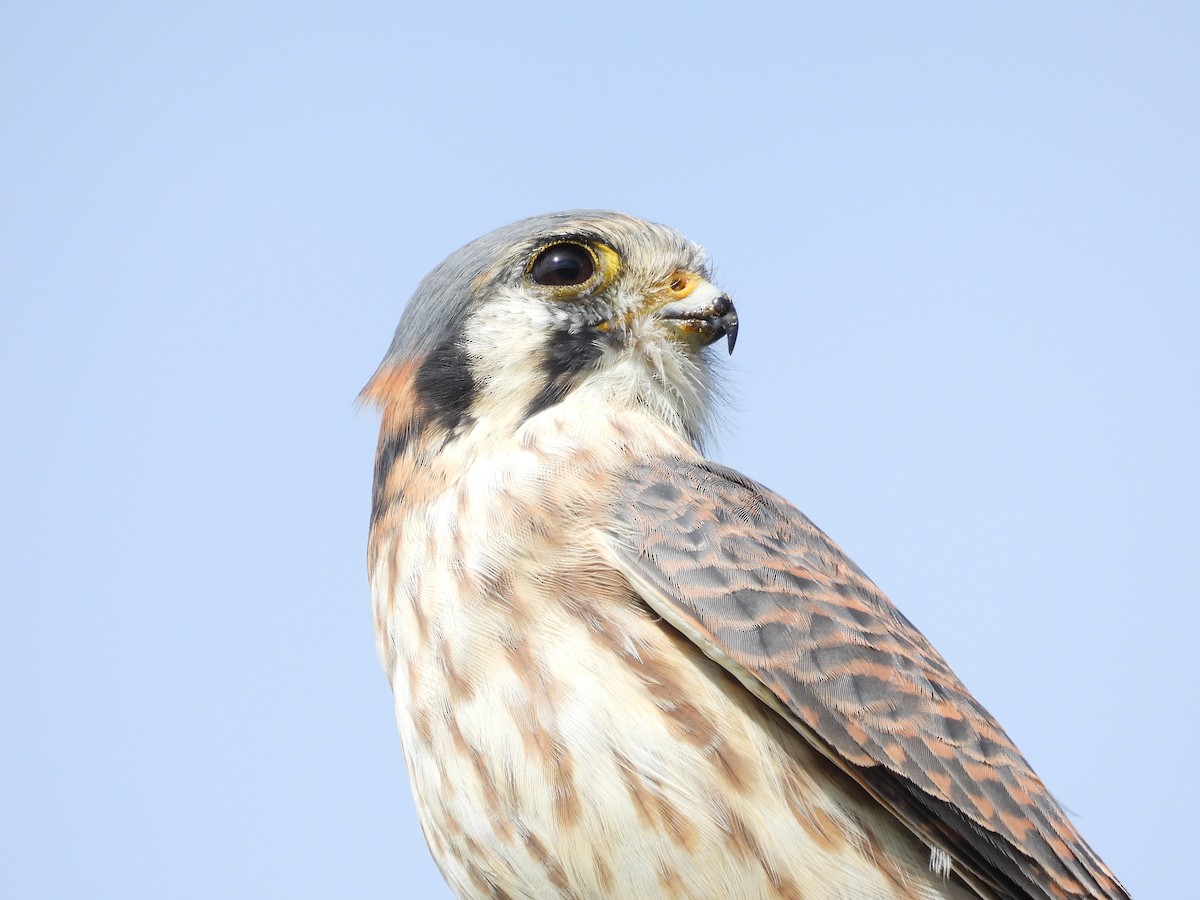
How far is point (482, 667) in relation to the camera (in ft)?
9.52

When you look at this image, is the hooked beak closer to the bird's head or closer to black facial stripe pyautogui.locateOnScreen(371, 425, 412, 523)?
the bird's head

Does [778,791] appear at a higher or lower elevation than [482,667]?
lower

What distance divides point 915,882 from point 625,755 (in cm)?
81

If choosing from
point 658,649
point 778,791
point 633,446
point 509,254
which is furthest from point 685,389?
point 778,791

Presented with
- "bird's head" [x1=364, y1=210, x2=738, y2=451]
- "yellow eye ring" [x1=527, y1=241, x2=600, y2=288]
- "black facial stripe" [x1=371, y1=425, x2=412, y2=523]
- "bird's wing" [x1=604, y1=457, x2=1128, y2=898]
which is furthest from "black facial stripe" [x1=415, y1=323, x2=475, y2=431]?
"bird's wing" [x1=604, y1=457, x2=1128, y2=898]

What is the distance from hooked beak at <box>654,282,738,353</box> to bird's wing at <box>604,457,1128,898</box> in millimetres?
609

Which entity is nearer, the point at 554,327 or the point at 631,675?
the point at 631,675

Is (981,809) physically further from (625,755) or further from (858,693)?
(625,755)

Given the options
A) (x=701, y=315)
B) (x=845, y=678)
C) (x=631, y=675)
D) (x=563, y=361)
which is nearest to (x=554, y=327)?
(x=563, y=361)

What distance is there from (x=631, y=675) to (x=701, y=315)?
141 cm

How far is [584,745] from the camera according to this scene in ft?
9.02

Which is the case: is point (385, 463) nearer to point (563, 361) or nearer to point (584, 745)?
point (563, 361)

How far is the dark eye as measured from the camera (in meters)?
3.64

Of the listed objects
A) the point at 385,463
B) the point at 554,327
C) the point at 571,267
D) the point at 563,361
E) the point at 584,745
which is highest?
the point at 571,267
